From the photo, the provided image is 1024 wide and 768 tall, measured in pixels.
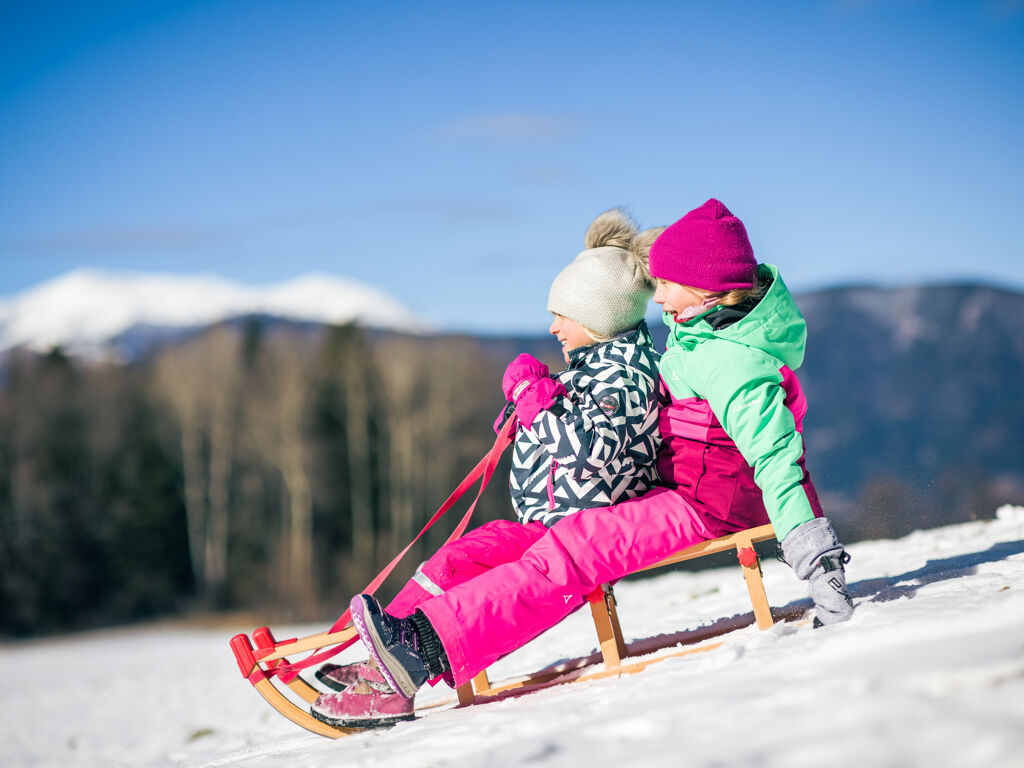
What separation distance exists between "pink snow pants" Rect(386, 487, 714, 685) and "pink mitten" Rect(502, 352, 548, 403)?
1.64 feet

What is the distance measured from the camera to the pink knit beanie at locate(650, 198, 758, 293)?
10.7 ft

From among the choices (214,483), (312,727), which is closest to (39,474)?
(214,483)

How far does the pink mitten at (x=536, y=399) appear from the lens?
316 centimetres

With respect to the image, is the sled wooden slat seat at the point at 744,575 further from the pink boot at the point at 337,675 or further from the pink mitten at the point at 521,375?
the pink mitten at the point at 521,375

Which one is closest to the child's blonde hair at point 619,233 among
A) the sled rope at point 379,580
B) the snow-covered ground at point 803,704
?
the sled rope at point 379,580

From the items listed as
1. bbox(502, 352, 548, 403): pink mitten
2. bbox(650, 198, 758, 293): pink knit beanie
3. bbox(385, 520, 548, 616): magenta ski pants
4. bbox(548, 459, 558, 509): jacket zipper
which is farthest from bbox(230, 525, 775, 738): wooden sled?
bbox(650, 198, 758, 293): pink knit beanie

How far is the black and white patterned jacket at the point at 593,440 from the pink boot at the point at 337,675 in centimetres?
87

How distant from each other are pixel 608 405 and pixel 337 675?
1.42 m

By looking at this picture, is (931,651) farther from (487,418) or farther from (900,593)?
(487,418)

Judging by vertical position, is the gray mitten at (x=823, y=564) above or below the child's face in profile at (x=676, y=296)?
below

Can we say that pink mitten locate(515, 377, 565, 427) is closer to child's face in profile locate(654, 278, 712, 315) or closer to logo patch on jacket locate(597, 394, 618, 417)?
logo patch on jacket locate(597, 394, 618, 417)

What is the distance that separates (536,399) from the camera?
3.16m

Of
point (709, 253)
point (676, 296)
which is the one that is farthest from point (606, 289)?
point (709, 253)

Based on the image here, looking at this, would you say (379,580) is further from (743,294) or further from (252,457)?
(252,457)
